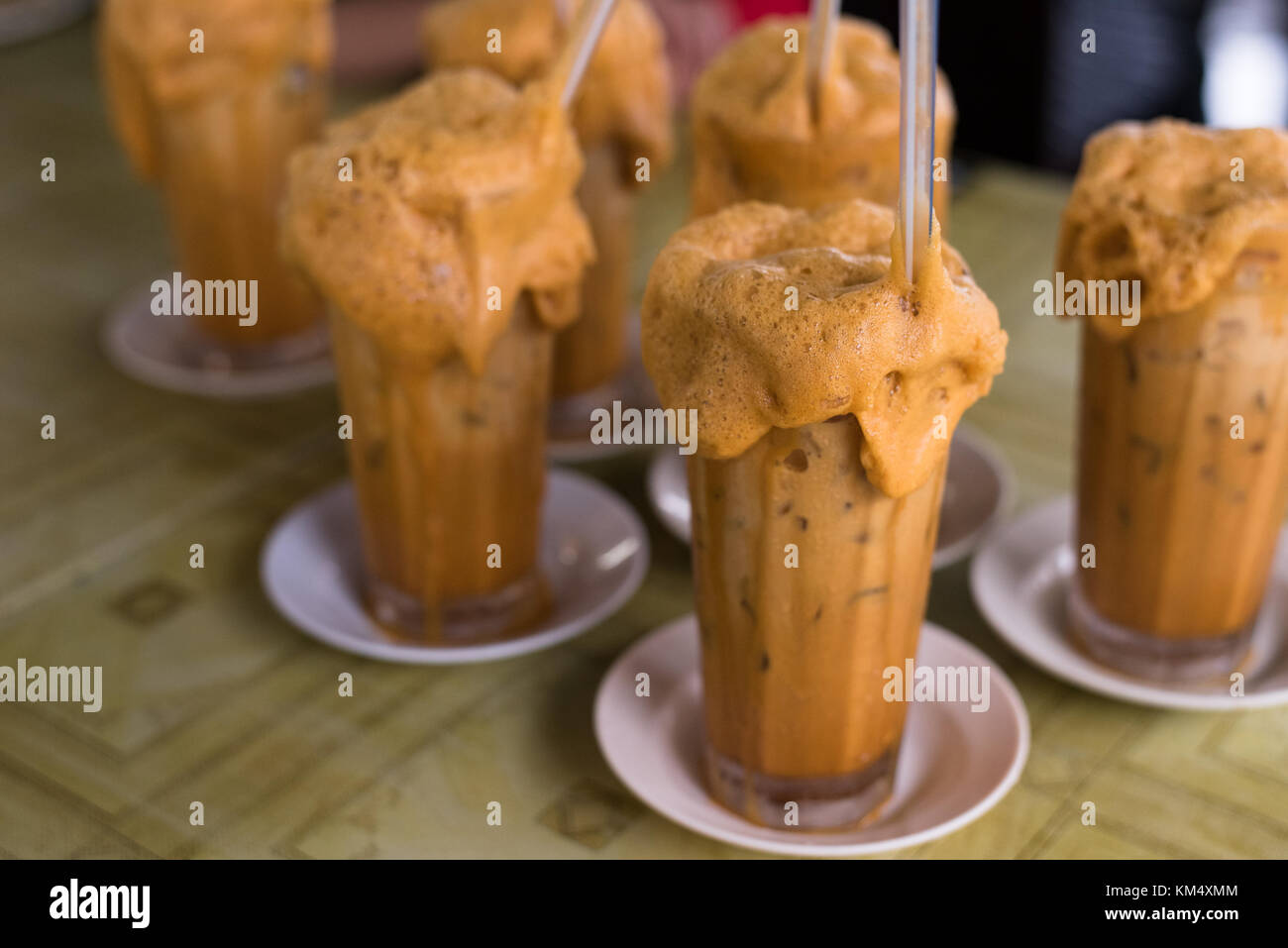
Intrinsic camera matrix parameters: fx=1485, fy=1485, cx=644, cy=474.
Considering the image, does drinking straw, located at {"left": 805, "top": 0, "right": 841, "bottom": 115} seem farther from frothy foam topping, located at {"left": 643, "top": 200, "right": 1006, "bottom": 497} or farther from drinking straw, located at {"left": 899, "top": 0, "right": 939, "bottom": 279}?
drinking straw, located at {"left": 899, "top": 0, "right": 939, "bottom": 279}

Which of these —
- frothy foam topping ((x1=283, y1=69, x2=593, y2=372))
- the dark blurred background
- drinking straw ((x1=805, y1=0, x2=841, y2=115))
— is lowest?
the dark blurred background

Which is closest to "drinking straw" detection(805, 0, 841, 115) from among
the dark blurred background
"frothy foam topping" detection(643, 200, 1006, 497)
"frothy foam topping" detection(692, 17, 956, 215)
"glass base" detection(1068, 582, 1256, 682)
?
"frothy foam topping" detection(692, 17, 956, 215)

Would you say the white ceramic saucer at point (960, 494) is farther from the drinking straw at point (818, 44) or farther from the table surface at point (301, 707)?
the drinking straw at point (818, 44)

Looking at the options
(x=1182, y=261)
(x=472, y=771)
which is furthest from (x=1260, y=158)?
(x=472, y=771)

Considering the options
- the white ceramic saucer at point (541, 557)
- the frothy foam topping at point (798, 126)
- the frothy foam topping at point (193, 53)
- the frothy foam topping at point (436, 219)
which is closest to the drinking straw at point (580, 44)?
the frothy foam topping at point (436, 219)

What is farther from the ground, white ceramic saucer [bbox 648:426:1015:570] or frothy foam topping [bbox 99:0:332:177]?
frothy foam topping [bbox 99:0:332:177]

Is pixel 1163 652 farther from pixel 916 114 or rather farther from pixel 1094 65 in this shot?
pixel 1094 65

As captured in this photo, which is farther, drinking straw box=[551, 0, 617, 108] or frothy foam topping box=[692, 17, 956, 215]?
frothy foam topping box=[692, 17, 956, 215]
